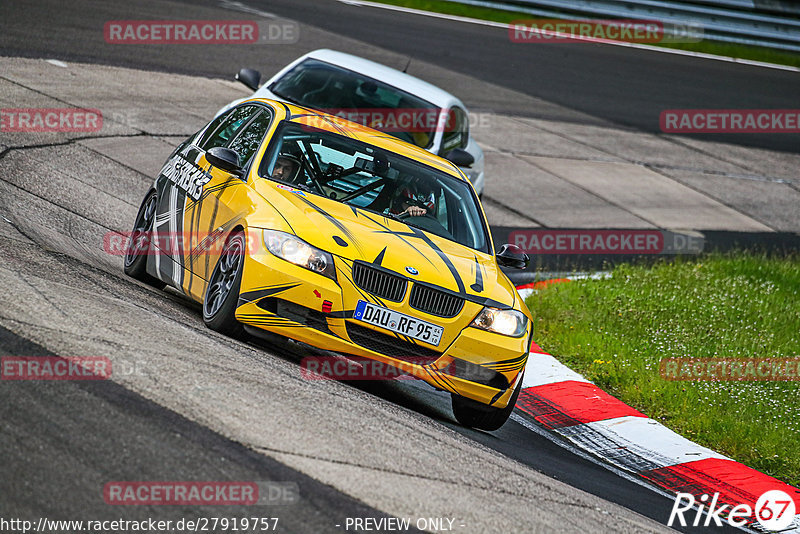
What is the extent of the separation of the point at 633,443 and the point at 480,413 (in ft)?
4.62

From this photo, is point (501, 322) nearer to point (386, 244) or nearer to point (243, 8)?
point (386, 244)

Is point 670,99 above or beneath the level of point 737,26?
beneath

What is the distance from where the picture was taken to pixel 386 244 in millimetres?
6871

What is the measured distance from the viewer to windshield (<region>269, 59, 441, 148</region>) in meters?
12.0

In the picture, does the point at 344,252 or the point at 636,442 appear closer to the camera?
the point at 344,252

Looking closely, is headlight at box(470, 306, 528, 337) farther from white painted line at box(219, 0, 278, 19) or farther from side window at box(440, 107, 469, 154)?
white painted line at box(219, 0, 278, 19)

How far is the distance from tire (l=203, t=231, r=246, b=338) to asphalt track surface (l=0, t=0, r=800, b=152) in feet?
33.6

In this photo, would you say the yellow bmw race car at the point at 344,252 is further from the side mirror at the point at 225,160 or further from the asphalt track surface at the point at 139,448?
the asphalt track surface at the point at 139,448

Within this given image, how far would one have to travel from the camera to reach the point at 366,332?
6.58 meters

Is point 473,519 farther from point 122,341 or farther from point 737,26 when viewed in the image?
point 737,26

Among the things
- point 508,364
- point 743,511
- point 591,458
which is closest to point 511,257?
point 508,364

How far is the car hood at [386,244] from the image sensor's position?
6.71 meters

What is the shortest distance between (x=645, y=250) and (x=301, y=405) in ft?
33.6

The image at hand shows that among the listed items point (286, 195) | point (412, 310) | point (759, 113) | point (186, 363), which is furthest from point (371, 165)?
point (759, 113)
